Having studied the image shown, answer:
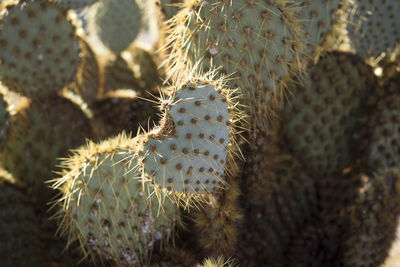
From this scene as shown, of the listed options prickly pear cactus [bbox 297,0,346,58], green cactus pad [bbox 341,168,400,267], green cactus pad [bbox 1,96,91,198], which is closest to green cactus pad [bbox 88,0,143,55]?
green cactus pad [bbox 1,96,91,198]

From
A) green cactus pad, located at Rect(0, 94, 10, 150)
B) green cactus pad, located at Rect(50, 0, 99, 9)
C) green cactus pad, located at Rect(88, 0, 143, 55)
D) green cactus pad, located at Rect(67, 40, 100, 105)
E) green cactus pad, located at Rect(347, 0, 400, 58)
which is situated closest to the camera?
green cactus pad, located at Rect(0, 94, 10, 150)

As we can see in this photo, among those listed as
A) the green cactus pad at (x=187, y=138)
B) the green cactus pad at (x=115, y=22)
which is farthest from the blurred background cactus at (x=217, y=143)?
the green cactus pad at (x=115, y=22)

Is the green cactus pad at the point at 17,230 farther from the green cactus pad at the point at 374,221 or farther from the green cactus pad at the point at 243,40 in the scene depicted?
the green cactus pad at the point at 374,221

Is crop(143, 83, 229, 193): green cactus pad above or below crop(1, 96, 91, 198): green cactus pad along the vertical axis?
above

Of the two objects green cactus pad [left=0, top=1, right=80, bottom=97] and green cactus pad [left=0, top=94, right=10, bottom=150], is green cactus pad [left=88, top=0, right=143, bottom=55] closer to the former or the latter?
green cactus pad [left=0, top=1, right=80, bottom=97]

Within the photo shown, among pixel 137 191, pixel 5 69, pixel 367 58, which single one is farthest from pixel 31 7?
pixel 367 58

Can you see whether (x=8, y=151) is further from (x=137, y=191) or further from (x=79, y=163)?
(x=137, y=191)
